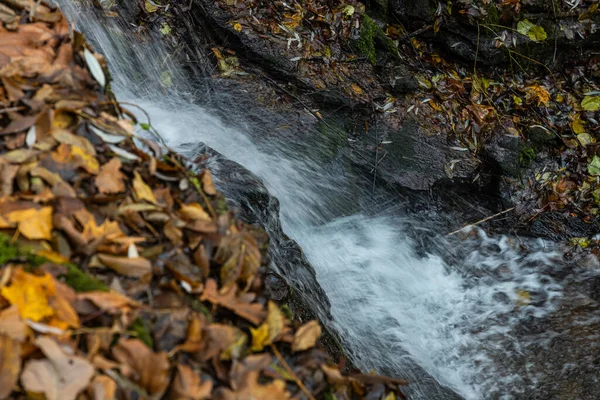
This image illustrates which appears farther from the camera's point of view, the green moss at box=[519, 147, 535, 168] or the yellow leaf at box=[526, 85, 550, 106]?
the yellow leaf at box=[526, 85, 550, 106]

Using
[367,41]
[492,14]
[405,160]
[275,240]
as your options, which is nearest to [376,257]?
[405,160]

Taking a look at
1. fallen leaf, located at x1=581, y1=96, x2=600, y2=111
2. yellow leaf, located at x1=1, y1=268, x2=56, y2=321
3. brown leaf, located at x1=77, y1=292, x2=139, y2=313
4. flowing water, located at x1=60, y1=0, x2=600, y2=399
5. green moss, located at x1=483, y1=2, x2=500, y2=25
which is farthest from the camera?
fallen leaf, located at x1=581, y1=96, x2=600, y2=111

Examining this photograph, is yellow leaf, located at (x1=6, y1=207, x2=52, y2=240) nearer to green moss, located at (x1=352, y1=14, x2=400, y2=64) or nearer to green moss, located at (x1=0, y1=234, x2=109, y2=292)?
green moss, located at (x1=0, y1=234, x2=109, y2=292)

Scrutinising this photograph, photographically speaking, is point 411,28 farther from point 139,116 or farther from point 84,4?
point 84,4

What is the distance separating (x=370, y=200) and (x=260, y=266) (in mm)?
3159

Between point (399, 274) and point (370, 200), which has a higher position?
point (370, 200)

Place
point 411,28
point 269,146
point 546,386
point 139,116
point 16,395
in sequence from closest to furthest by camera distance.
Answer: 1. point 16,395
2. point 546,386
3. point 139,116
4. point 269,146
5. point 411,28

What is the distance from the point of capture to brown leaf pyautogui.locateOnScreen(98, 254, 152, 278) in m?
1.69

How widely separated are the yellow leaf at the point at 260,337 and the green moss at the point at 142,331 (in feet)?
1.18

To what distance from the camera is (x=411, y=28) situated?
5266 millimetres

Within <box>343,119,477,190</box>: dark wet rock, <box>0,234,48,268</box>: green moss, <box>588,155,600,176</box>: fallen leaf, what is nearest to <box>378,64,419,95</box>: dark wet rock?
<box>343,119,477,190</box>: dark wet rock

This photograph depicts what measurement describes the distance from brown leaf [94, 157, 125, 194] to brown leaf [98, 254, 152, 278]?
29 centimetres

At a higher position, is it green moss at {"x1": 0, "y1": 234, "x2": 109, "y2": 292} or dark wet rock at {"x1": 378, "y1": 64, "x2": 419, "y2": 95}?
dark wet rock at {"x1": 378, "y1": 64, "x2": 419, "y2": 95}

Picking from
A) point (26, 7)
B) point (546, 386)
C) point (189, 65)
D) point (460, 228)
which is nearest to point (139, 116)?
point (189, 65)
